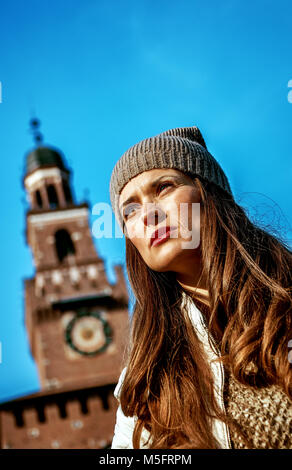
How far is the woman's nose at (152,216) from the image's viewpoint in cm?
229

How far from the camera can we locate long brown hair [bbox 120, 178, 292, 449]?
6.78ft

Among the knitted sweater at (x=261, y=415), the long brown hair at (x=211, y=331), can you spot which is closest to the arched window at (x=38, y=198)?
the long brown hair at (x=211, y=331)

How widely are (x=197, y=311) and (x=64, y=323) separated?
84.2 feet

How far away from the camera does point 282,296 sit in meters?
2.14

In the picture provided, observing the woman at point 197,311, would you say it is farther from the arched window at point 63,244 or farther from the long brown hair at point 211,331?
the arched window at point 63,244

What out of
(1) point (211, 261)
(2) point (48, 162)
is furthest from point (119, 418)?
(2) point (48, 162)

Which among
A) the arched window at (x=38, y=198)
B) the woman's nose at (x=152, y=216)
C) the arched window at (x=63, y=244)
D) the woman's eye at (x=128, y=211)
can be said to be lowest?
the woman's nose at (x=152, y=216)

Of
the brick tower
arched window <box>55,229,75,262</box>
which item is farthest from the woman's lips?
arched window <box>55,229,75,262</box>

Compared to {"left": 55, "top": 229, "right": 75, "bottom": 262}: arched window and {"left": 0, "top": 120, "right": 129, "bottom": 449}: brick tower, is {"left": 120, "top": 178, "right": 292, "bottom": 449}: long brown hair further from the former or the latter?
{"left": 55, "top": 229, "right": 75, "bottom": 262}: arched window

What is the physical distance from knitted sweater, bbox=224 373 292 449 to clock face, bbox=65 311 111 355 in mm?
25486

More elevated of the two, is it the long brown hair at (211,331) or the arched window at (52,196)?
the arched window at (52,196)

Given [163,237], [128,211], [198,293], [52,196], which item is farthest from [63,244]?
[163,237]

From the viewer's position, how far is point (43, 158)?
101 feet
